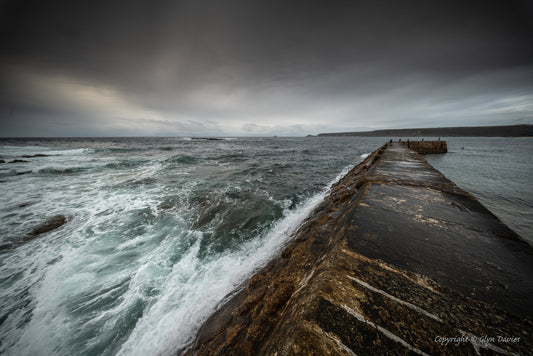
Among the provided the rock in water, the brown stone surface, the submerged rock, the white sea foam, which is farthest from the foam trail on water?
the rock in water

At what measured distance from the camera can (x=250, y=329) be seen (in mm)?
1637

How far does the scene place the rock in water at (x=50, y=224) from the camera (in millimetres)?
4824

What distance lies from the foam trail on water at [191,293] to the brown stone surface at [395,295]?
294 mm

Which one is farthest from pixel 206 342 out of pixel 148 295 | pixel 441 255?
pixel 441 255

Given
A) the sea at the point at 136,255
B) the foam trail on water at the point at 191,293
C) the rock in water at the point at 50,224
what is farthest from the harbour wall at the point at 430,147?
the rock in water at the point at 50,224

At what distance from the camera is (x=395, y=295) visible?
4.12 feet

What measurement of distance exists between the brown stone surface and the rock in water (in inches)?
240

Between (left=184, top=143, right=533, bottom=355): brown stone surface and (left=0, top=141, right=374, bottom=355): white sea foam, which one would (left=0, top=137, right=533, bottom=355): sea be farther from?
(left=184, top=143, right=533, bottom=355): brown stone surface

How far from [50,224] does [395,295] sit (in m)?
8.43

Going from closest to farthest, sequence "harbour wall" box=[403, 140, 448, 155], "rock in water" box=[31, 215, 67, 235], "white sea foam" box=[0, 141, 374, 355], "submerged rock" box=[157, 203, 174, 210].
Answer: "white sea foam" box=[0, 141, 374, 355] < "rock in water" box=[31, 215, 67, 235] < "submerged rock" box=[157, 203, 174, 210] < "harbour wall" box=[403, 140, 448, 155]

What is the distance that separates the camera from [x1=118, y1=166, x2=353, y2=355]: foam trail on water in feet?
7.50

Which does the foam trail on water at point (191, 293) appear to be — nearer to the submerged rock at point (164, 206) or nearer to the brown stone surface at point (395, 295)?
the brown stone surface at point (395, 295)

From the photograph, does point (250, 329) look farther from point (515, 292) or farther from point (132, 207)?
point (132, 207)

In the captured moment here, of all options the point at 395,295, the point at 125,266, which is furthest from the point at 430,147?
the point at 125,266
